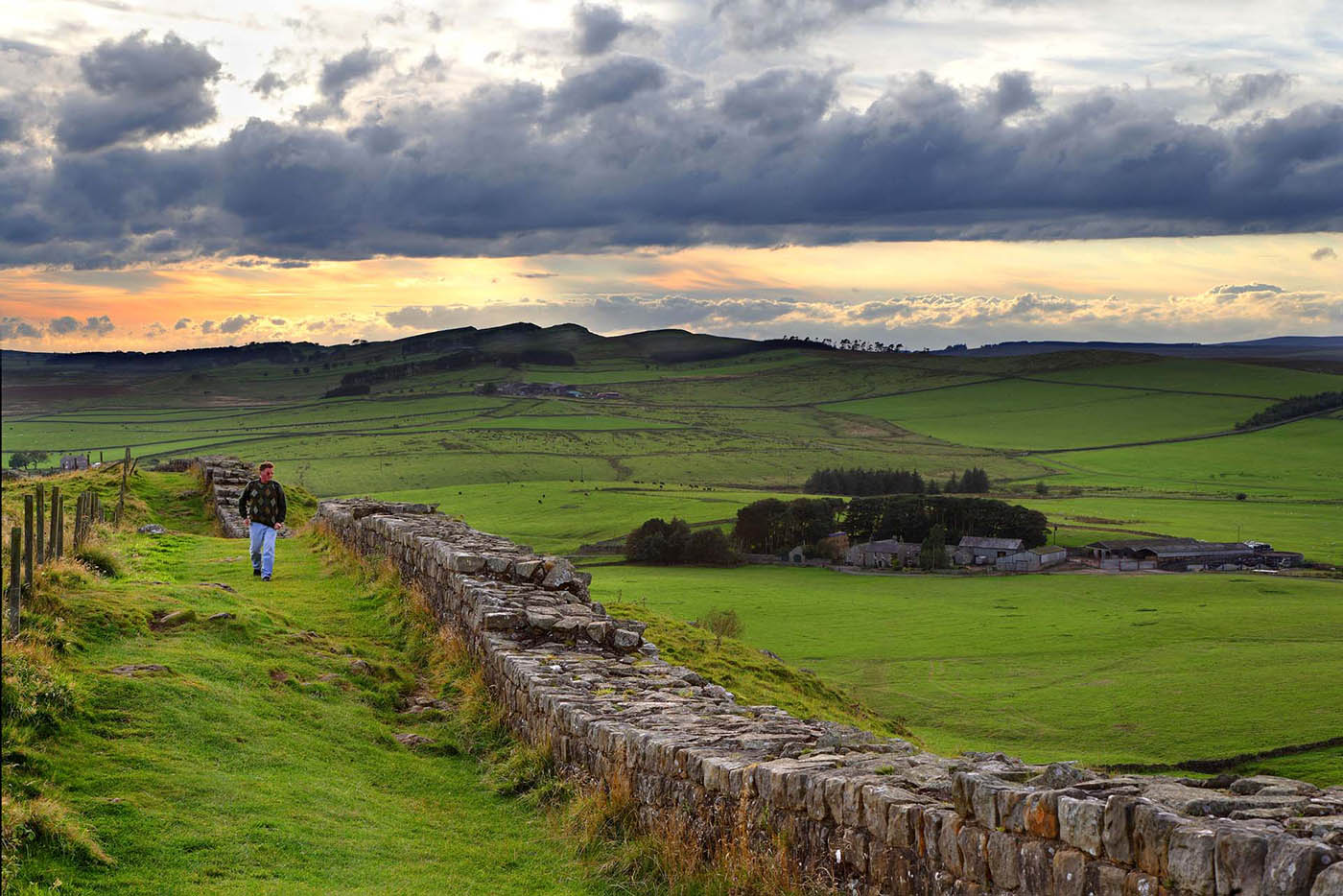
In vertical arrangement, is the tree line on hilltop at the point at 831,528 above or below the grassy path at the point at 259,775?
below

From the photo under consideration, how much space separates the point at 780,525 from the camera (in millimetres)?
112750

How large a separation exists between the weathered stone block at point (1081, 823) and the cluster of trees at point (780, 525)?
102 meters

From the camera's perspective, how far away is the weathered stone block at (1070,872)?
218 inches

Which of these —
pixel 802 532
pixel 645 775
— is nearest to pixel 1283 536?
pixel 802 532

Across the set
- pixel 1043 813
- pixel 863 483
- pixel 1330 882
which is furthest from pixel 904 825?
pixel 863 483

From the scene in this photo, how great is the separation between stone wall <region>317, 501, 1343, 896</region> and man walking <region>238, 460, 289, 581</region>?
784cm

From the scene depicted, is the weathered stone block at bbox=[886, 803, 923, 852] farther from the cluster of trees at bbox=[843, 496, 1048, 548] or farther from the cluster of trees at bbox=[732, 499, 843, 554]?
the cluster of trees at bbox=[843, 496, 1048, 548]

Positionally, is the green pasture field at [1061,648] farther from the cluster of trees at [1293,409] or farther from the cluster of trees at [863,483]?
the cluster of trees at [1293,409]

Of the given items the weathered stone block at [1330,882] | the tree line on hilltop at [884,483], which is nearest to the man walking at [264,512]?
the weathered stone block at [1330,882]

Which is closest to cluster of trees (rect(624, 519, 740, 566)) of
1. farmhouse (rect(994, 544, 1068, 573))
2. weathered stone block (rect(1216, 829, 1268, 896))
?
farmhouse (rect(994, 544, 1068, 573))

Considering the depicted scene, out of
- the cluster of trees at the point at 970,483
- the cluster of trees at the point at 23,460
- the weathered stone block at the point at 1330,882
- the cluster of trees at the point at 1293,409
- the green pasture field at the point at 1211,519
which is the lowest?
the green pasture field at the point at 1211,519

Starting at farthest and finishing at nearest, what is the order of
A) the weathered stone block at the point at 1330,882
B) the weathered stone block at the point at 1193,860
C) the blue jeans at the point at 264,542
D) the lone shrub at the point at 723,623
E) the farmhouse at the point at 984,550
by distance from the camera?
the farmhouse at the point at 984,550 → the lone shrub at the point at 723,623 → the blue jeans at the point at 264,542 → the weathered stone block at the point at 1193,860 → the weathered stone block at the point at 1330,882

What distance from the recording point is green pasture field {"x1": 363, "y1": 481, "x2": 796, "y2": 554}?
11231 cm

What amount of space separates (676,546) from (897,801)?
317 feet
